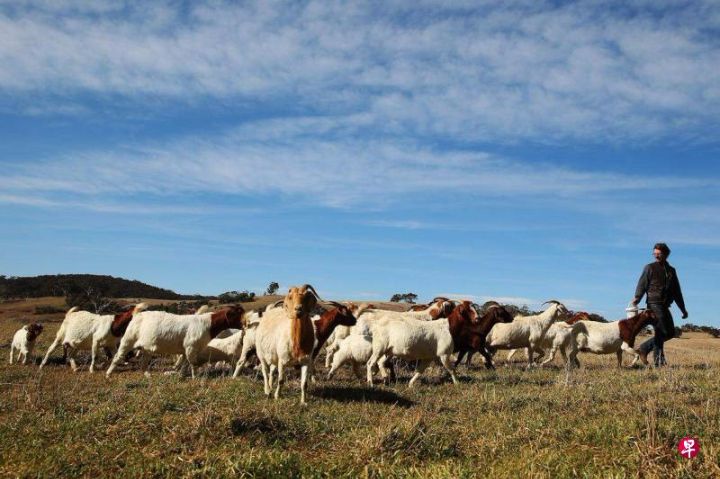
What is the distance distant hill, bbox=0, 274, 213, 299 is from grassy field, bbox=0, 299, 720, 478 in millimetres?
49545

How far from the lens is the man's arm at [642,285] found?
46.5 ft

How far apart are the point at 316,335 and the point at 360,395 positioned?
134 inches

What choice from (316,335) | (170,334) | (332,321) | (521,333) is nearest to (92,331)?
(170,334)

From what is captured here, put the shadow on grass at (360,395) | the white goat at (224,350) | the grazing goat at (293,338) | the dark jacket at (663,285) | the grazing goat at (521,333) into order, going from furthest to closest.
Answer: the grazing goat at (521,333) → the white goat at (224,350) → the dark jacket at (663,285) → the grazing goat at (293,338) → the shadow on grass at (360,395)

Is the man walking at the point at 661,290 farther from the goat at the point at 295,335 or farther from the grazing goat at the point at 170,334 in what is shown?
the grazing goat at the point at 170,334

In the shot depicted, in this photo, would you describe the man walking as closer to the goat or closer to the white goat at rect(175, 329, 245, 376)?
the goat

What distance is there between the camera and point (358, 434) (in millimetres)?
6961

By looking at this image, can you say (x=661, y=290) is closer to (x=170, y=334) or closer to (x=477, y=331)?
(x=477, y=331)

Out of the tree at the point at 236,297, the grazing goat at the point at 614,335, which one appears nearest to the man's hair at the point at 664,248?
the grazing goat at the point at 614,335

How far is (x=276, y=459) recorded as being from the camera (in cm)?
582

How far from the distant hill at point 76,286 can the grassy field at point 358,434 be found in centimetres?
4954

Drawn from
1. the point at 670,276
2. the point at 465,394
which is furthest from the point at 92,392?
the point at 670,276

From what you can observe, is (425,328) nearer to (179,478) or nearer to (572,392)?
(572,392)
